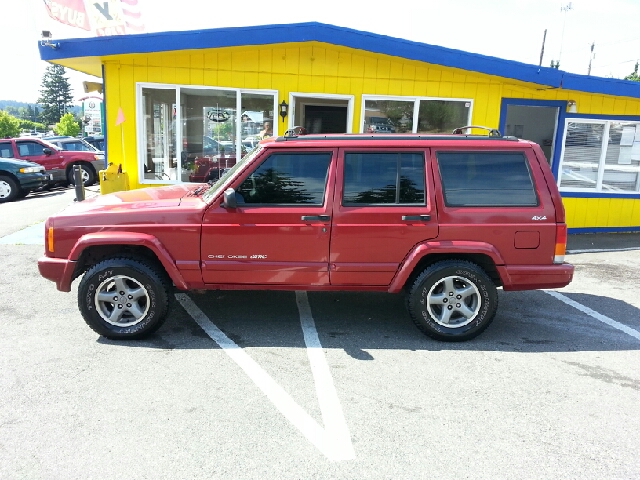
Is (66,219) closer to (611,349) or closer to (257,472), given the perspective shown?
(257,472)

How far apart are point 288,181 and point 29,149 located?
14334 mm

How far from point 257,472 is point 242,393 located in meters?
0.89

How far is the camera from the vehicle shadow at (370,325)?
4527mm

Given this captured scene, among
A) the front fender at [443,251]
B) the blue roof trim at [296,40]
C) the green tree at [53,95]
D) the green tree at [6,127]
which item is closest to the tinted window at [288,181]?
the front fender at [443,251]

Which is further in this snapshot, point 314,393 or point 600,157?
point 600,157

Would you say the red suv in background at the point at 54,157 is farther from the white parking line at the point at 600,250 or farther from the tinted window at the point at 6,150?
the white parking line at the point at 600,250

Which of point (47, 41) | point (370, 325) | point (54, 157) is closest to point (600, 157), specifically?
point (370, 325)

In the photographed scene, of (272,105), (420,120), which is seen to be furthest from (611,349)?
(272,105)

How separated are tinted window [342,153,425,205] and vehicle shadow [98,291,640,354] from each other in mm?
1324

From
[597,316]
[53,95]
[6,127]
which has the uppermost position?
[53,95]

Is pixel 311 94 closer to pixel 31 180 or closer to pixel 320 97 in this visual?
pixel 320 97

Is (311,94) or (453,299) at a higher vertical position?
(311,94)

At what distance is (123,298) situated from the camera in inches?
174

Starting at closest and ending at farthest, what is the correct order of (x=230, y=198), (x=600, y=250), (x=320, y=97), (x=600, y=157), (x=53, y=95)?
(x=230, y=198), (x=600, y=250), (x=320, y=97), (x=600, y=157), (x=53, y=95)
